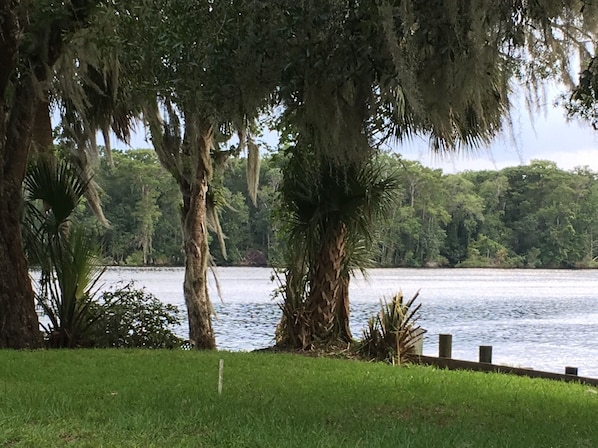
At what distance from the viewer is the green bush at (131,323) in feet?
27.8

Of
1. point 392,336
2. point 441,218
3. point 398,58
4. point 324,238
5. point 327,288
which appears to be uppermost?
point 441,218

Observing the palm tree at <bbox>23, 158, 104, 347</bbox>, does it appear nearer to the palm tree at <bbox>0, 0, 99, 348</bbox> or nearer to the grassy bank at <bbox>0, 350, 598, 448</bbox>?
the palm tree at <bbox>0, 0, 99, 348</bbox>

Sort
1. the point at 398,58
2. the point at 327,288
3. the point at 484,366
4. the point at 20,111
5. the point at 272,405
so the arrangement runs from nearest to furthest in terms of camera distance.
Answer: the point at 398,58, the point at 272,405, the point at 20,111, the point at 484,366, the point at 327,288

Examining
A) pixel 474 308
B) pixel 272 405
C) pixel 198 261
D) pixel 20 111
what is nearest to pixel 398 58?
pixel 272 405

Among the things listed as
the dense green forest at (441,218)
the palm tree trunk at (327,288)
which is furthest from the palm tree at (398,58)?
the dense green forest at (441,218)

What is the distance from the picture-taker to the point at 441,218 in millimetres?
27609

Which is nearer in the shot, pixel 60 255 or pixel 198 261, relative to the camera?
pixel 60 255

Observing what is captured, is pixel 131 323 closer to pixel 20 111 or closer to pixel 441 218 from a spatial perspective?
pixel 20 111

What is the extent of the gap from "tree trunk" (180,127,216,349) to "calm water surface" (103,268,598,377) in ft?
3.26

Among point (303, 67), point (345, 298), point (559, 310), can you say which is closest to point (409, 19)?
point (303, 67)

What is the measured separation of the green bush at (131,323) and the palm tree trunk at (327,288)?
5.35 ft

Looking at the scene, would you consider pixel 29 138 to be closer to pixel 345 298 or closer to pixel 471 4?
Answer: pixel 345 298

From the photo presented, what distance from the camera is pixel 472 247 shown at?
3186 cm

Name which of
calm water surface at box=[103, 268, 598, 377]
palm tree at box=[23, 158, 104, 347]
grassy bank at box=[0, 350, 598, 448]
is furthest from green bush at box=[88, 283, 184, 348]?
calm water surface at box=[103, 268, 598, 377]
